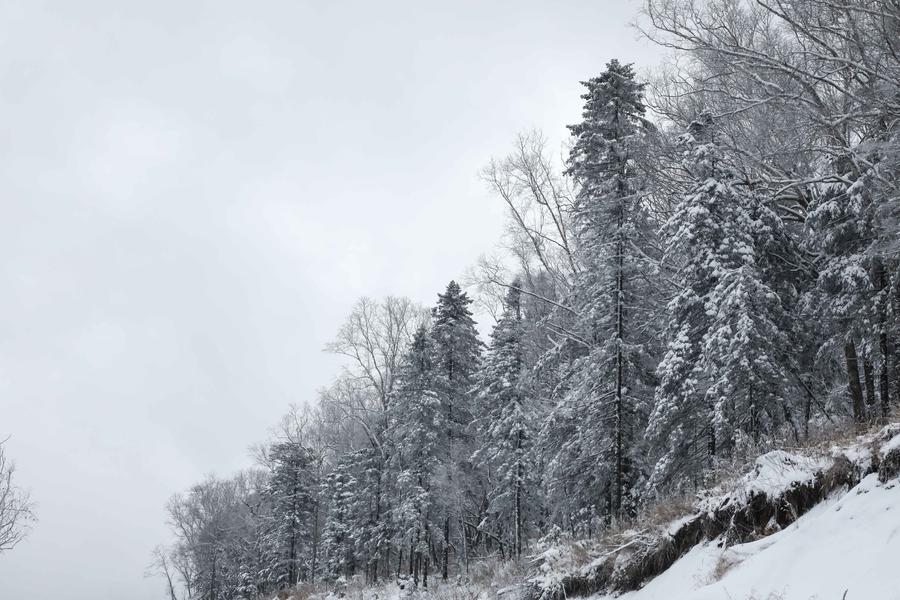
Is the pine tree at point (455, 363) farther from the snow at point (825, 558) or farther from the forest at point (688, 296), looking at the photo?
the snow at point (825, 558)

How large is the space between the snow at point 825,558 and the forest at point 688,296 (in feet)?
9.52

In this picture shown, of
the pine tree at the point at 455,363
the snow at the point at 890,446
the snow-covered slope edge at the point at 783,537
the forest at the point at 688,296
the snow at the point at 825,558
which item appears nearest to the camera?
the snow at the point at 825,558

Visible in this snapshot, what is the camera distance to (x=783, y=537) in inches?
276

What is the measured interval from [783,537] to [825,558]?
1.19m

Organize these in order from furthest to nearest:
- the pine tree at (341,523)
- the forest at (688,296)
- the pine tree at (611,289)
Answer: the pine tree at (341,523), the pine tree at (611,289), the forest at (688,296)

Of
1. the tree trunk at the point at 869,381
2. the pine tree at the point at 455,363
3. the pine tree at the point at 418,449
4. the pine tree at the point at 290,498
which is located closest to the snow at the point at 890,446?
the tree trunk at the point at 869,381

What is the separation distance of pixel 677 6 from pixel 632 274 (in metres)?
7.57

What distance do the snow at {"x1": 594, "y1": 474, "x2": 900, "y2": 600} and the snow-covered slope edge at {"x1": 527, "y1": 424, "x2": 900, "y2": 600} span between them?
0.01 m

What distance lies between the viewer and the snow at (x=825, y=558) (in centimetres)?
523

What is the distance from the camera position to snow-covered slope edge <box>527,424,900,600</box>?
5617mm

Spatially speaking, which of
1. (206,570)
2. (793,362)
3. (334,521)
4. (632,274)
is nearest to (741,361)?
(793,362)

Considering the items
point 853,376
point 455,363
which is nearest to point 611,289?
point 853,376

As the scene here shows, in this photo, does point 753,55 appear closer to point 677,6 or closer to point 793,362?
point 677,6

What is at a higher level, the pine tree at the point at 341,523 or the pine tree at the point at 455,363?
the pine tree at the point at 455,363
